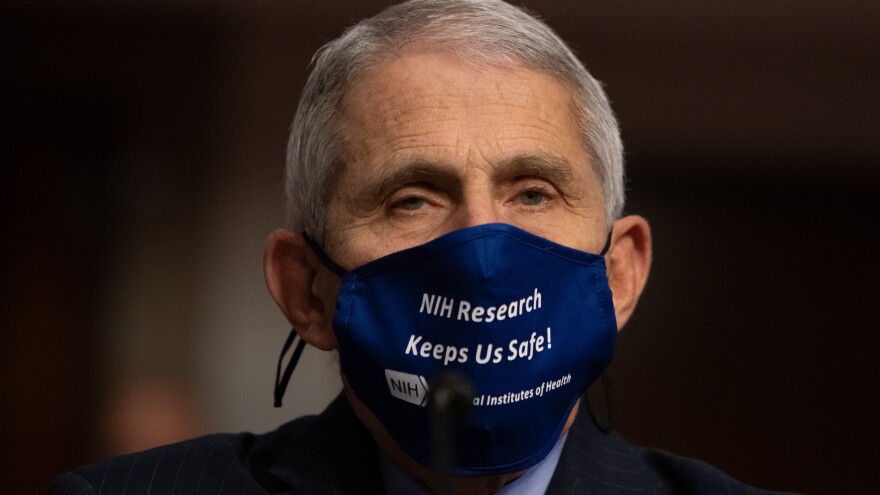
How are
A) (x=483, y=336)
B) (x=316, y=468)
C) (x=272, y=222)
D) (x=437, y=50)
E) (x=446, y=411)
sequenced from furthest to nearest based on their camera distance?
(x=272, y=222) < (x=316, y=468) < (x=437, y=50) < (x=483, y=336) < (x=446, y=411)

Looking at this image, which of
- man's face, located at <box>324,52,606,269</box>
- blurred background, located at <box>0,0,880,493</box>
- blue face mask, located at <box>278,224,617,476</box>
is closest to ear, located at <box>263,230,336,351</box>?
man's face, located at <box>324,52,606,269</box>

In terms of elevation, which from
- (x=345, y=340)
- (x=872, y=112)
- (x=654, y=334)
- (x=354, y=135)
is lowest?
(x=654, y=334)

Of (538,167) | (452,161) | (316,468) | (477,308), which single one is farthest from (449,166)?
(316,468)

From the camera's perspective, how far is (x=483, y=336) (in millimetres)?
2045

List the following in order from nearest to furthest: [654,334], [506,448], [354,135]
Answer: [506,448], [354,135], [654,334]

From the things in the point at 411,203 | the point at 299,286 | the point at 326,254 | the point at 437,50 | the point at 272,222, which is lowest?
the point at 272,222

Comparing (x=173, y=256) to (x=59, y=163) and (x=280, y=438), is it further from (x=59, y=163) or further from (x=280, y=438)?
(x=280, y=438)

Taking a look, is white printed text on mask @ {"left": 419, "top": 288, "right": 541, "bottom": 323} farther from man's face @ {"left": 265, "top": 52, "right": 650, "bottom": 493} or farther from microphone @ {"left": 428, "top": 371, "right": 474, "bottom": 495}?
microphone @ {"left": 428, "top": 371, "right": 474, "bottom": 495}

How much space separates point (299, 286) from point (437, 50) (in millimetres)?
507

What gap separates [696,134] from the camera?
5.39 m

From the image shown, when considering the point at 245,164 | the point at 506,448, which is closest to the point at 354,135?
the point at 506,448

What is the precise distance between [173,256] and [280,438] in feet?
9.01

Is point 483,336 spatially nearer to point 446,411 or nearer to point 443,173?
point 443,173

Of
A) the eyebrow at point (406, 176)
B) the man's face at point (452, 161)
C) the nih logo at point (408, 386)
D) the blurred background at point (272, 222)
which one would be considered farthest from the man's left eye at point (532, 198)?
the blurred background at point (272, 222)
